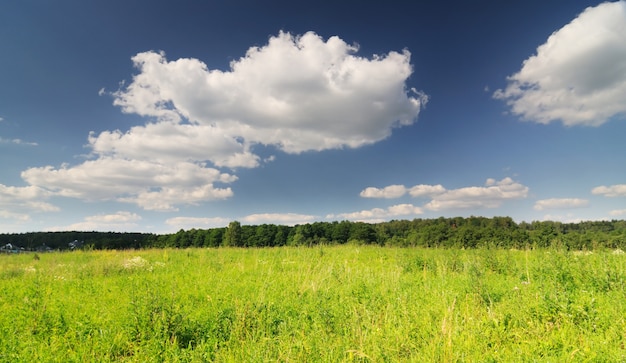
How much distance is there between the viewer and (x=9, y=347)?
4.89 metres

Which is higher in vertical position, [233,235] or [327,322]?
[327,322]

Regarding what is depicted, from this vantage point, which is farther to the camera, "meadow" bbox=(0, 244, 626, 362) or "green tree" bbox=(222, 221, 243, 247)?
"green tree" bbox=(222, 221, 243, 247)

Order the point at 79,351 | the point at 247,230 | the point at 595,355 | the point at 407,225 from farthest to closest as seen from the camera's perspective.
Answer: the point at 407,225 → the point at 247,230 → the point at 79,351 → the point at 595,355

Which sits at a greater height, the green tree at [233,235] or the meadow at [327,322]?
the meadow at [327,322]

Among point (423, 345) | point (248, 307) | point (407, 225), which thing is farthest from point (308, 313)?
point (407, 225)

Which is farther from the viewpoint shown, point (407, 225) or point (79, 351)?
point (407, 225)

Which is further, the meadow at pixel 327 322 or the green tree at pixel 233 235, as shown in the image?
the green tree at pixel 233 235

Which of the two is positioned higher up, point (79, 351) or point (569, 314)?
point (569, 314)

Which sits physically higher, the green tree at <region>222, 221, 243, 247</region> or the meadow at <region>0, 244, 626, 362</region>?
the meadow at <region>0, 244, 626, 362</region>

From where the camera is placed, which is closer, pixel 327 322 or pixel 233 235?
pixel 327 322

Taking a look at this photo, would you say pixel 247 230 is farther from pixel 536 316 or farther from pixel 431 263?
pixel 536 316

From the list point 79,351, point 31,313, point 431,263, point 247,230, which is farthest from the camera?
point 247,230

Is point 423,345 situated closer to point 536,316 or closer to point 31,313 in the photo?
point 536,316

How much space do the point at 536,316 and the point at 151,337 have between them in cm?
681
